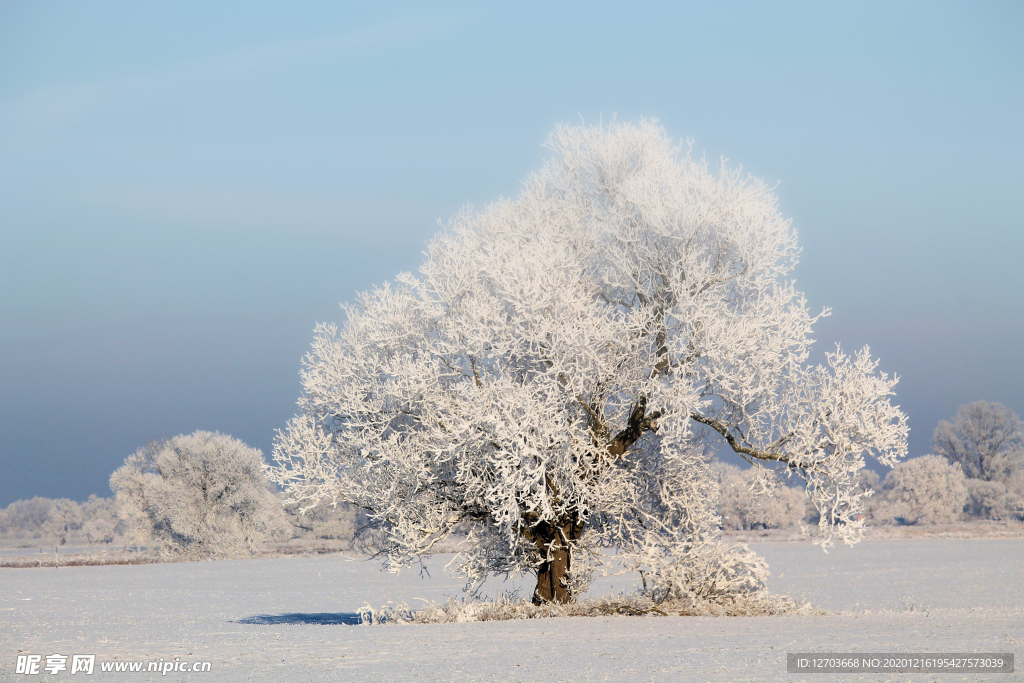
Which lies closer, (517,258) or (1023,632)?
(1023,632)

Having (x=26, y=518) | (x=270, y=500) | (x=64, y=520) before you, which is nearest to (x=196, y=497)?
(x=270, y=500)

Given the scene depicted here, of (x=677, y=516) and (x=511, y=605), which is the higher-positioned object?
(x=677, y=516)

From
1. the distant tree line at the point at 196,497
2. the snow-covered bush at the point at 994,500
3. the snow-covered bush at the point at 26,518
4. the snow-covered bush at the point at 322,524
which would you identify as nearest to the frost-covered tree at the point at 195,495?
the distant tree line at the point at 196,497

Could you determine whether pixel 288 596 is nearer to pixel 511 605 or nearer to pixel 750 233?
pixel 511 605

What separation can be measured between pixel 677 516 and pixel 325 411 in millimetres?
6784

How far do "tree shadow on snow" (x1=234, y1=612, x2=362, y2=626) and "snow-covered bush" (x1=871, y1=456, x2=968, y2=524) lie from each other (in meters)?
64.5

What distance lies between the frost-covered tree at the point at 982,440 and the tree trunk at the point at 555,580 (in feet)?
251

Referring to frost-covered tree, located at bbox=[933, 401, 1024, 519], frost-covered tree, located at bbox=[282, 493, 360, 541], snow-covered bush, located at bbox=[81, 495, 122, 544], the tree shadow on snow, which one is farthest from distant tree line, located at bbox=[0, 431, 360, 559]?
frost-covered tree, located at bbox=[933, 401, 1024, 519]

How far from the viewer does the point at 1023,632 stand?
11.8m

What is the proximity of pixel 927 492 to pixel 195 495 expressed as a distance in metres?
58.1

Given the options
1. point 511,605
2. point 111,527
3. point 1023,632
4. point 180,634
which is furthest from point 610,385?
point 111,527

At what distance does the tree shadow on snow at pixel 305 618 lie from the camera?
Result: 59.6ft

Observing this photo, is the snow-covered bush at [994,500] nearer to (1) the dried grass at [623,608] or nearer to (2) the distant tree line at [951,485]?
(2) the distant tree line at [951,485]

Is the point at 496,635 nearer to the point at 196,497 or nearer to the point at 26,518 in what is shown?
the point at 196,497
